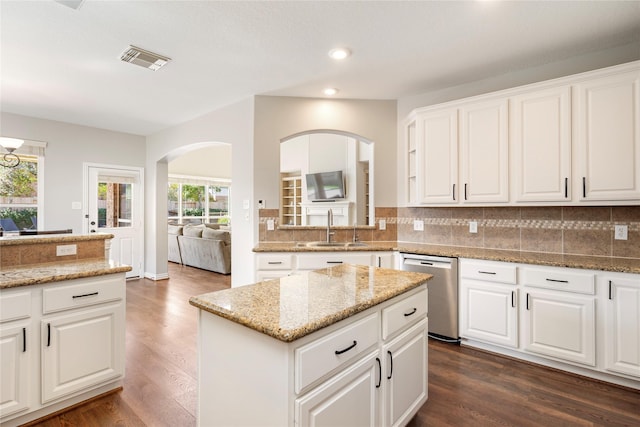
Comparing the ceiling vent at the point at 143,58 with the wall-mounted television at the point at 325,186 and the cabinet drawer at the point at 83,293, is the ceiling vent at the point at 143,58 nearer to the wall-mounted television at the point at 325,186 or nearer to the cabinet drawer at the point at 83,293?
the cabinet drawer at the point at 83,293

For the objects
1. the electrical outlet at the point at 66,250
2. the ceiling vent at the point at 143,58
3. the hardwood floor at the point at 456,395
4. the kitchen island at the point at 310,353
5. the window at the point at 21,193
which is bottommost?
the hardwood floor at the point at 456,395

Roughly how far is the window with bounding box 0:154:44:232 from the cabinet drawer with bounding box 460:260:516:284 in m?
5.80

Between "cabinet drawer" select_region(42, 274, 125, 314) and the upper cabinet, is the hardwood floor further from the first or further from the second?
the upper cabinet

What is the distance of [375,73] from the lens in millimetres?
3232

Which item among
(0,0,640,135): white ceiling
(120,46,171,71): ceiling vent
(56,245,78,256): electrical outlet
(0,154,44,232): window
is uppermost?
(0,0,640,135): white ceiling

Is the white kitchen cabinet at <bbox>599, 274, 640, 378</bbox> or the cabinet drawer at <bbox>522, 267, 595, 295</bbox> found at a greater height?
the cabinet drawer at <bbox>522, 267, 595, 295</bbox>

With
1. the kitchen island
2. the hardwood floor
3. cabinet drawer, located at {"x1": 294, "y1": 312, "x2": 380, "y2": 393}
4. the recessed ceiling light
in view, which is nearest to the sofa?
the hardwood floor

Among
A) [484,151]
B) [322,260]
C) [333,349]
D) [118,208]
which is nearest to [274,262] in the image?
[322,260]

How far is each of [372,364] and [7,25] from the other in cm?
342

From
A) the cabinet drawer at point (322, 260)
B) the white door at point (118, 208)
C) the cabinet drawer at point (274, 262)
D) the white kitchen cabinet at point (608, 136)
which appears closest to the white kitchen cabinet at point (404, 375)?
the cabinet drawer at point (322, 260)

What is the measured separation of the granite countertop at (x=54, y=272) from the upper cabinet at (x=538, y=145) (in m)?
2.95

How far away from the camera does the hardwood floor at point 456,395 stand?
196 centimetres

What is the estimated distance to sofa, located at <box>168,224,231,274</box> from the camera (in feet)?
19.7

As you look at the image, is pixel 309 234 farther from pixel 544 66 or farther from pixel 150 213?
pixel 150 213
